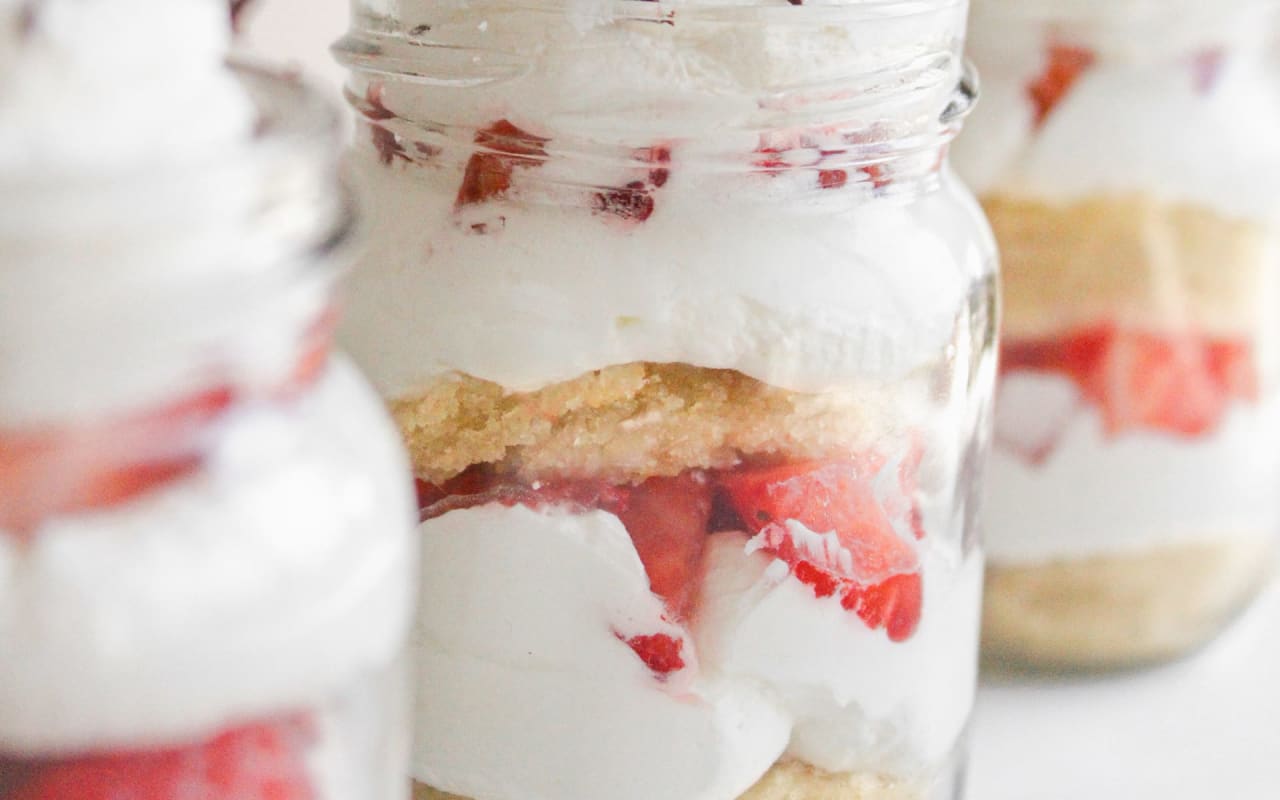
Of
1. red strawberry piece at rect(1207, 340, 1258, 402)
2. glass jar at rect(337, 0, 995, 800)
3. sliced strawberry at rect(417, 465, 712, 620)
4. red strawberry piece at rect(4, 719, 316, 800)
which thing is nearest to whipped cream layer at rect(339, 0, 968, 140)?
glass jar at rect(337, 0, 995, 800)

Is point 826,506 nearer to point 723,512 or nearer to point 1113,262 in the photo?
point 723,512

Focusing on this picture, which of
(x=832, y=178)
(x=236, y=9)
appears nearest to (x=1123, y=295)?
(x=832, y=178)

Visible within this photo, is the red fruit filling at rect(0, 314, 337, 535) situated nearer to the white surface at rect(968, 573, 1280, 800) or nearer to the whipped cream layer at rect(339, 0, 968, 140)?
the whipped cream layer at rect(339, 0, 968, 140)

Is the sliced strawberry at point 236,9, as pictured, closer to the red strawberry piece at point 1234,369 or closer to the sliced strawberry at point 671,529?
the sliced strawberry at point 671,529

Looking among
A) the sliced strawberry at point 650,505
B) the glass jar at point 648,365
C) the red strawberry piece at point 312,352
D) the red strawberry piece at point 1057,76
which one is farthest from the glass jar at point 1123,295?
the red strawberry piece at point 312,352

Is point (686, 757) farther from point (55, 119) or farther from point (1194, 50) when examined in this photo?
point (1194, 50)

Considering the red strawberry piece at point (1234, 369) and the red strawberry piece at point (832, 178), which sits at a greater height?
the red strawberry piece at point (832, 178)
